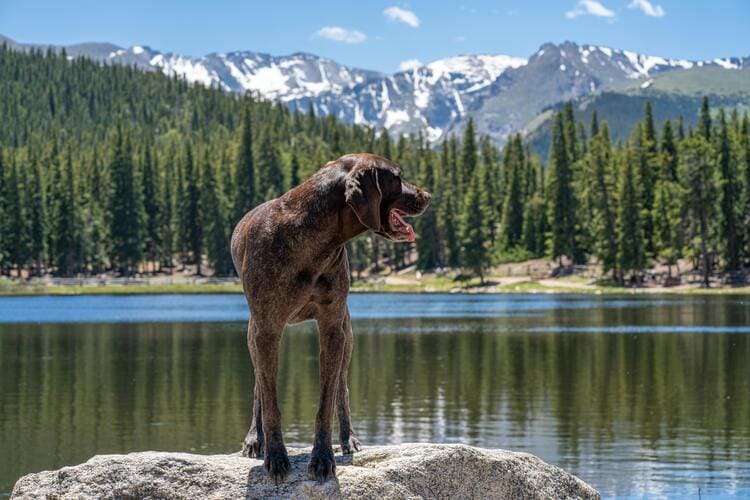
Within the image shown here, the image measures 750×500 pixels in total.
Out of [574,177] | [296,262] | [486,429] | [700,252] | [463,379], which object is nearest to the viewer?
[296,262]

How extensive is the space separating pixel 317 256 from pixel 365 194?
23.1 inches

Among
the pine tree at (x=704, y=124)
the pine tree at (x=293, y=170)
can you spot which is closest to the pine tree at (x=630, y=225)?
the pine tree at (x=704, y=124)

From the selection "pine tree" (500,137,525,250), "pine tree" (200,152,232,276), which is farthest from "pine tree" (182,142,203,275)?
"pine tree" (500,137,525,250)

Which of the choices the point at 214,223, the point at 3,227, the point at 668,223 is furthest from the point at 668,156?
the point at 3,227

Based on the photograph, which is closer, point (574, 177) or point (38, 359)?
point (38, 359)

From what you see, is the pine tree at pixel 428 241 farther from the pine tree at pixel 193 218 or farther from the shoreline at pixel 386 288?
the pine tree at pixel 193 218

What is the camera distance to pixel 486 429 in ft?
90.0

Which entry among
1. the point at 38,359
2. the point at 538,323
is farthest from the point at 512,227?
the point at 38,359

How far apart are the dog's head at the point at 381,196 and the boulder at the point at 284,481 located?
168 cm

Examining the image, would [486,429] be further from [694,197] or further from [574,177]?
[574,177]

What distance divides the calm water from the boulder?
11809 millimetres

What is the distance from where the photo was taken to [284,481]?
25.8 ft

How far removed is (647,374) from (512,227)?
310 ft

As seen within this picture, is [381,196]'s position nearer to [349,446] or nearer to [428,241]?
[349,446]
